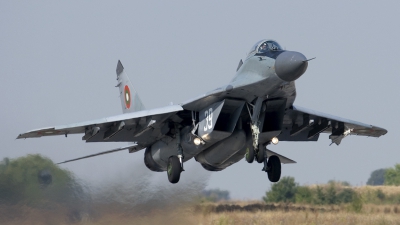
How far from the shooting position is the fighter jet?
1717cm

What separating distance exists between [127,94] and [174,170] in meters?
5.38

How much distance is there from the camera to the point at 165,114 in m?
18.9

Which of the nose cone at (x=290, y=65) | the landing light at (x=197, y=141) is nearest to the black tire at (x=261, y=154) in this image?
the landing light at (x=197, y=141)

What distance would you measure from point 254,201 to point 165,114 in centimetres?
780

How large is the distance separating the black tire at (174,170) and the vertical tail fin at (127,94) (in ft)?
13.6

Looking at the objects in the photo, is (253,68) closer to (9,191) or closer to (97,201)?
(97,201)

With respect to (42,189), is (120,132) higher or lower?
higher

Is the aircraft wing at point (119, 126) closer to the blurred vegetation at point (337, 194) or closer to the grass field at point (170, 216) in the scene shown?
the grass field at point (170, 216)

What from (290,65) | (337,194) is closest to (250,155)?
(290,65)

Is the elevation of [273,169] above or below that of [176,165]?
below

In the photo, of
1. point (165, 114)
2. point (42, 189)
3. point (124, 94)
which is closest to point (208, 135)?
point (165, 114)

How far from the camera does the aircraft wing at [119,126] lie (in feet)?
61.8

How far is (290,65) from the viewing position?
16.0 metres

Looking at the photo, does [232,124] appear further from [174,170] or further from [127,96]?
[127,96]
